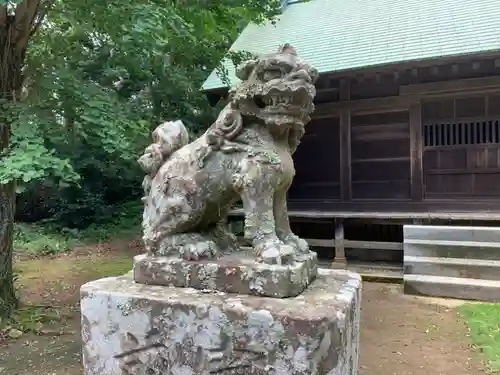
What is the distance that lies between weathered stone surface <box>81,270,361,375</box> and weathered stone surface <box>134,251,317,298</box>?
0.04 m

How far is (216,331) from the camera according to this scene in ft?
5.39

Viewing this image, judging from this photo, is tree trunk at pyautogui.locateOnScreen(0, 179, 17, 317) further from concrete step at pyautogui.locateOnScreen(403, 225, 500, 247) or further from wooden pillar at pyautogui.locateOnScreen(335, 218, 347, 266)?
concrete step at pyautogui.locateOnScreen(403, 225, 500, 247)

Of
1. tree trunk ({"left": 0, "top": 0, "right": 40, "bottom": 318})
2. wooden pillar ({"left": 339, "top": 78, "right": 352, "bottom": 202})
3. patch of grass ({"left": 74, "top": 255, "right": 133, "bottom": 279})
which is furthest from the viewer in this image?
wooden pillar ({"left": 339, "top": 78, "right": 352, "bottom": 202})

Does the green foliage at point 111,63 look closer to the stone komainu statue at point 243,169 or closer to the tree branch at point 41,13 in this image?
the tree branch at point 41,13

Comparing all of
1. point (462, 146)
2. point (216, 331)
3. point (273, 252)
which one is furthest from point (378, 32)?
point (216, 331)

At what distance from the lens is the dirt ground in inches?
131

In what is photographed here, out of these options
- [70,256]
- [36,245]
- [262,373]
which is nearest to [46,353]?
[262,373]

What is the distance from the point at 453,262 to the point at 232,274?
14.9 feet

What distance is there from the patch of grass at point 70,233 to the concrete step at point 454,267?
6.97 m

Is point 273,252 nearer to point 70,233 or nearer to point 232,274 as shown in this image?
point 232,274

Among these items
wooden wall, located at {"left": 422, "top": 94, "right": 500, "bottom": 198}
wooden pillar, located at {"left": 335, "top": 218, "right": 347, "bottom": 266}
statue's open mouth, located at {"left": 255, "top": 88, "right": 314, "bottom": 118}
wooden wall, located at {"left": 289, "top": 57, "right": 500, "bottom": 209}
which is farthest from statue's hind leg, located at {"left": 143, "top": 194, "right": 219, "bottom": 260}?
wooden wall, located at {"left": 422, "top": 94, "right": 500, "bottom": 198}

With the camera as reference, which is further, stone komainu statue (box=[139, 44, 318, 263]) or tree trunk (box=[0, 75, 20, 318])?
tree trunk (box=[0, 75, 20, 318])

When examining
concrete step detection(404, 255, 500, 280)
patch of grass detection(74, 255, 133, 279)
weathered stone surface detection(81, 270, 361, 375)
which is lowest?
patch of grass detection(74, 255, 133, 279)

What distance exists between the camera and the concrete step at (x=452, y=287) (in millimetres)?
4953
